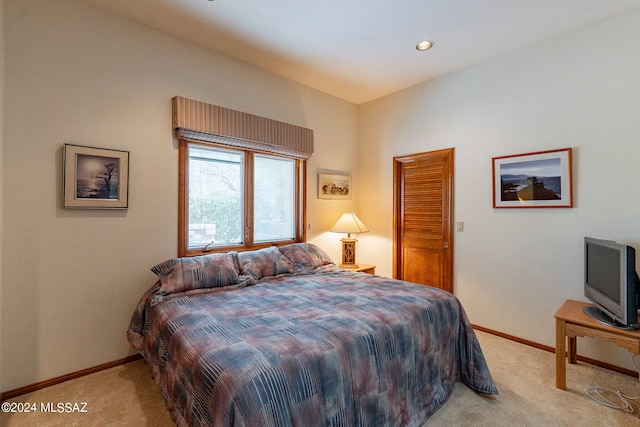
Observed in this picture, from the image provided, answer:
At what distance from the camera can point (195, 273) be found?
238 centimetres

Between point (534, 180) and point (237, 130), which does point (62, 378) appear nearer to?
point (237, 130)

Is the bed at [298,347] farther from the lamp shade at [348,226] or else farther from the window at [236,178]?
the lamp shade at [348,226]

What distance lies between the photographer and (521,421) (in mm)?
1797

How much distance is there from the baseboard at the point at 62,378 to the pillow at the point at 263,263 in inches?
47.1

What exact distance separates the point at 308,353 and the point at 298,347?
0.20 ft

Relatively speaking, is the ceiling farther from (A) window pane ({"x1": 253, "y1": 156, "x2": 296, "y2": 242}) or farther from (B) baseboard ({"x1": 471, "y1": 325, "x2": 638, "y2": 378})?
(B) baseboard ({"x1": 471, "y1": 325, "x2": 638, "y2": 378})

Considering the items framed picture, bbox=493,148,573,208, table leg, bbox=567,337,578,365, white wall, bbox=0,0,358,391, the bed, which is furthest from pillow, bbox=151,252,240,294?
table leg, bbox=567,337,578,365

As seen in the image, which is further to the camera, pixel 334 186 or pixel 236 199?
pixel 334 186

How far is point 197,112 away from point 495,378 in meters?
3.40

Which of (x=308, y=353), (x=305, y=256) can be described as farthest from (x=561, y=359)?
(x=305, y=256)

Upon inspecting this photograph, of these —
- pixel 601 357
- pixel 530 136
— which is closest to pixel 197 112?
pixel 530 136

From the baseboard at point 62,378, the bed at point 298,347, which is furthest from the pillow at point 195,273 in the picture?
the baseboard at point 62,378

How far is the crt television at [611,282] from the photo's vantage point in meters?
1.87

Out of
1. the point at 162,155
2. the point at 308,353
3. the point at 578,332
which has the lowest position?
the point at 578,332
